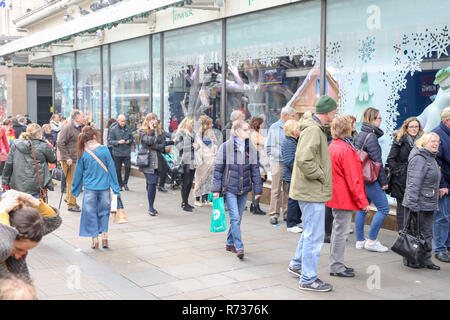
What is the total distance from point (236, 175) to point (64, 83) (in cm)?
1700

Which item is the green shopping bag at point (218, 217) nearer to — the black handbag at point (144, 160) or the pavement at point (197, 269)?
the pavement at point (197, 269)

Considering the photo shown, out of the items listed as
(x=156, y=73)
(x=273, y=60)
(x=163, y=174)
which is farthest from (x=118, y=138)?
(x=273, y=60)

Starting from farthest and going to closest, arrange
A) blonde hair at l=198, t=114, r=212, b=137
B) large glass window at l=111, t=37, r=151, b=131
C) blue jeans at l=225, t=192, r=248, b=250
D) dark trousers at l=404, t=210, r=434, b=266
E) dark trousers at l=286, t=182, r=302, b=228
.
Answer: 1. large glass window at l=111, t=37, r=151, b=131
2. blonde hair at l=198, t=114, r=212, b=137
3. dark trousers at l=286, t=182, r=302, b=228
4. blue jeans at l=225, t=192, r=248, b=250
5. dark trousers at l=404, t=210, r=434, b=266

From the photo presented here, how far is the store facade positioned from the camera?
8.74 m

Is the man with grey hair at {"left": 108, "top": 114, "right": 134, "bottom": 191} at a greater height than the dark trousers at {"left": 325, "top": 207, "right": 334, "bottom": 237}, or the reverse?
the man with grey hair at {"left": 108, "top": 114, "right": 134, "bottom": 191}

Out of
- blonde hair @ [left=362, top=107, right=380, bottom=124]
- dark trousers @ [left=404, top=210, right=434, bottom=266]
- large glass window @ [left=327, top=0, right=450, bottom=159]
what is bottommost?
dark trousers @ [left=404, top=210, right=434, bottom=266]

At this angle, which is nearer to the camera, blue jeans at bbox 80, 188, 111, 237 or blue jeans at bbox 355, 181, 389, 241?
blue jeans at bbox 355, 181, 389, 241

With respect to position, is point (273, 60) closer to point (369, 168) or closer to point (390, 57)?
point (390, 57)

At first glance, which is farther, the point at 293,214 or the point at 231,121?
the point at 231,121

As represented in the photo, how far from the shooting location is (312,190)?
571 cm

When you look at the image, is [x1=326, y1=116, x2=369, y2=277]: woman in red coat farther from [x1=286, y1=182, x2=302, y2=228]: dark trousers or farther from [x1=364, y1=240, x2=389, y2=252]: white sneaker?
[x1=286, y1=182, x2=302, y2=228]: dark trousers

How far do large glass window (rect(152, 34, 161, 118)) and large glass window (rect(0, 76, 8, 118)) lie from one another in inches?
765

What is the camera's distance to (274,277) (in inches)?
245

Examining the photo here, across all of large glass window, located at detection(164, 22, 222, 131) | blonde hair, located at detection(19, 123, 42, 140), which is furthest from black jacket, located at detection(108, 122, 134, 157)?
blonde hair, located at detection(19, 123, 42, 140)
